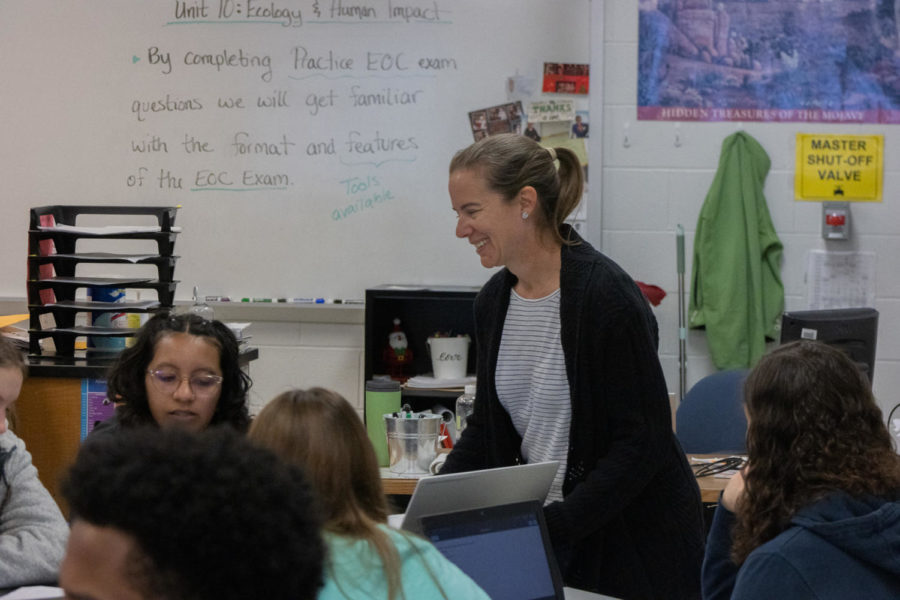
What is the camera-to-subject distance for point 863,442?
5.35ft

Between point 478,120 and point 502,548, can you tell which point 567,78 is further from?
point 502,548

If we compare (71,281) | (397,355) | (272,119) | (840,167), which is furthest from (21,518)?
(840,167)

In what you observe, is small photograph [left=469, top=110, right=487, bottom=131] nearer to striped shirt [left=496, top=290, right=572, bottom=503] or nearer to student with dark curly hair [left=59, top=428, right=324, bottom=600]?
striped shirt [left=496, top=290, right=572, bottom=503]

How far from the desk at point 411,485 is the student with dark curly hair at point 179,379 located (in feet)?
1.57

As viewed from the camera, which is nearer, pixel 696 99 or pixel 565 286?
pixel 565 286

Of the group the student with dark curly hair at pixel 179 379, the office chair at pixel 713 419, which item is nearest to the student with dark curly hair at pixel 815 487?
the student with dark curly hair at pixel 179 379

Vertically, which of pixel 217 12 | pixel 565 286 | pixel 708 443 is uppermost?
pixel 217 12

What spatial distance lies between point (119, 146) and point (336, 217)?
907mm

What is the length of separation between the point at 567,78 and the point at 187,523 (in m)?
3.61

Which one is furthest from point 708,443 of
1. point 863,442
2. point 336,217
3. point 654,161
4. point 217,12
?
point 217,12

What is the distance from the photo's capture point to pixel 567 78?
4117 millimetres

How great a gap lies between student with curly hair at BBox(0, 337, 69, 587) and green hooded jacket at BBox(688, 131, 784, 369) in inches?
107

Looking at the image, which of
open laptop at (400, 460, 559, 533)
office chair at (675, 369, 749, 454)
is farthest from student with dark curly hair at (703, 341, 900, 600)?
office chair at (675, 369, 749, 454)

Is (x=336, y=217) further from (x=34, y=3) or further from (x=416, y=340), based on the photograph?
(x=34, y=3)
